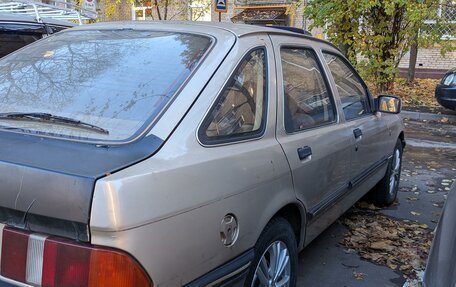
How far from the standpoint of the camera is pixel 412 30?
443 inches

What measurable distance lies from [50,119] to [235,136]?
86cm

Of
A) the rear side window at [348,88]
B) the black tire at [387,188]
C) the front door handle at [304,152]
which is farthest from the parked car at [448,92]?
the front door handle at [304,152]

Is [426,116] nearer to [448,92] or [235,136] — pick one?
[448,92]

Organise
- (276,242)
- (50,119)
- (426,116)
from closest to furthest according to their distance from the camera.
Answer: (50,119)
(276,242)
(426,116)

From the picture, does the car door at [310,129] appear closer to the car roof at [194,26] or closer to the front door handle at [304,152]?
the front door handle at [304,152]

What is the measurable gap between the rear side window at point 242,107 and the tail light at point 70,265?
688 mm

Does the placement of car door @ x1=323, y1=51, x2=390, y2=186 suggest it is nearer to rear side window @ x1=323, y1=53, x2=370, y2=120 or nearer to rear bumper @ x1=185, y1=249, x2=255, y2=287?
rear side window @ x1=323, y1=53, x2=370, y2=120

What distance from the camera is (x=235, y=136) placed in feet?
7.95

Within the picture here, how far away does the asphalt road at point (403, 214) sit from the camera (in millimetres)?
3641

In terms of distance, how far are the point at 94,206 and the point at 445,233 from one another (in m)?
1.61

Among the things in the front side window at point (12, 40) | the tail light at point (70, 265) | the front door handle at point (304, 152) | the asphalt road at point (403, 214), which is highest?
the front side window at point (12, 40)

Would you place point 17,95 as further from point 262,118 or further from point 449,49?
point 449,49

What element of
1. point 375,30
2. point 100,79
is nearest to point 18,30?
point 100,79

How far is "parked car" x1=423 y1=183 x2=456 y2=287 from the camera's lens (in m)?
2.07
